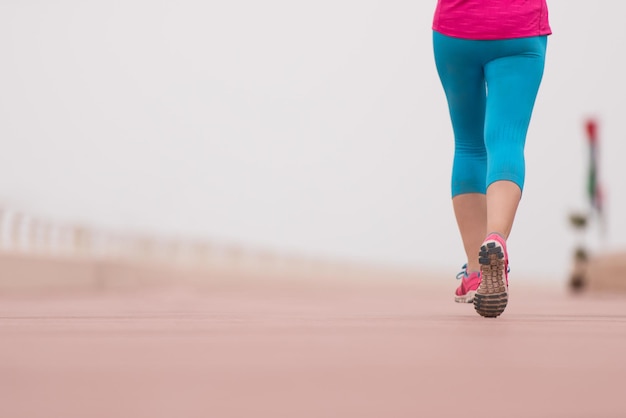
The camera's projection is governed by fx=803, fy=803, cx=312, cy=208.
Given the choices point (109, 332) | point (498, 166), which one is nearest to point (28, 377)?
point (109, 332)

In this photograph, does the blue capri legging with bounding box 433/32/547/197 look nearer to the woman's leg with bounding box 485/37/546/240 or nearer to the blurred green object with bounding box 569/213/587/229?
the woman's leg with bounding box 485/37/546/240

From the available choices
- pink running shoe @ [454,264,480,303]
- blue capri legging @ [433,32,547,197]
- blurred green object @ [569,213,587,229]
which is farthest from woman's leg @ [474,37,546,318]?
blurred green object @ [569,213,587,229]

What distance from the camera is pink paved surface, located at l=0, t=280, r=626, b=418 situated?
Result: 3.34ft


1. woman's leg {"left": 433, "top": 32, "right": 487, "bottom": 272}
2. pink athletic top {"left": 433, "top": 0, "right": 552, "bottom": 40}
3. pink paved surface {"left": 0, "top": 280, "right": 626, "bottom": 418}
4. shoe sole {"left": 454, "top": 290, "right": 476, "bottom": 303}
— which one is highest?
pink athletic top {"left": 433, "top": 0, "right": 552, "bottom": 40}

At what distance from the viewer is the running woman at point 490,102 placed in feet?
9.02

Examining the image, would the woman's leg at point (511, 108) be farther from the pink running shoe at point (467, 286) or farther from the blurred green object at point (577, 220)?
the blurred green object at point (577, 220)

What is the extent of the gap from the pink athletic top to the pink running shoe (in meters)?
0.95

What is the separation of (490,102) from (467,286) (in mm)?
786

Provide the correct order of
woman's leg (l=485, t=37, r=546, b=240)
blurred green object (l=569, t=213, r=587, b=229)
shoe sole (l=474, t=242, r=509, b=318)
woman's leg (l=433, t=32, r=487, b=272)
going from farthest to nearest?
blurred green object (l=569, t=213, r=587, b=229)
woman's leg (l=433, t=32, r=487, b=272)
woman's leg (l=485, t=37, r=546, b=240)
shoe sole (l=474, t=242, r=509, b=318)

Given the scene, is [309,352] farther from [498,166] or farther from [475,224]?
[475,224]

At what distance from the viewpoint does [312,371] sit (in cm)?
132

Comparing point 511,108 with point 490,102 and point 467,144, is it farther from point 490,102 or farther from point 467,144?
point 467,144

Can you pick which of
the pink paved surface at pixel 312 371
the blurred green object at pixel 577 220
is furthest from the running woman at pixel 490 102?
the blurred green object at pixel 577 220

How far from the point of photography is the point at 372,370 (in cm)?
132
